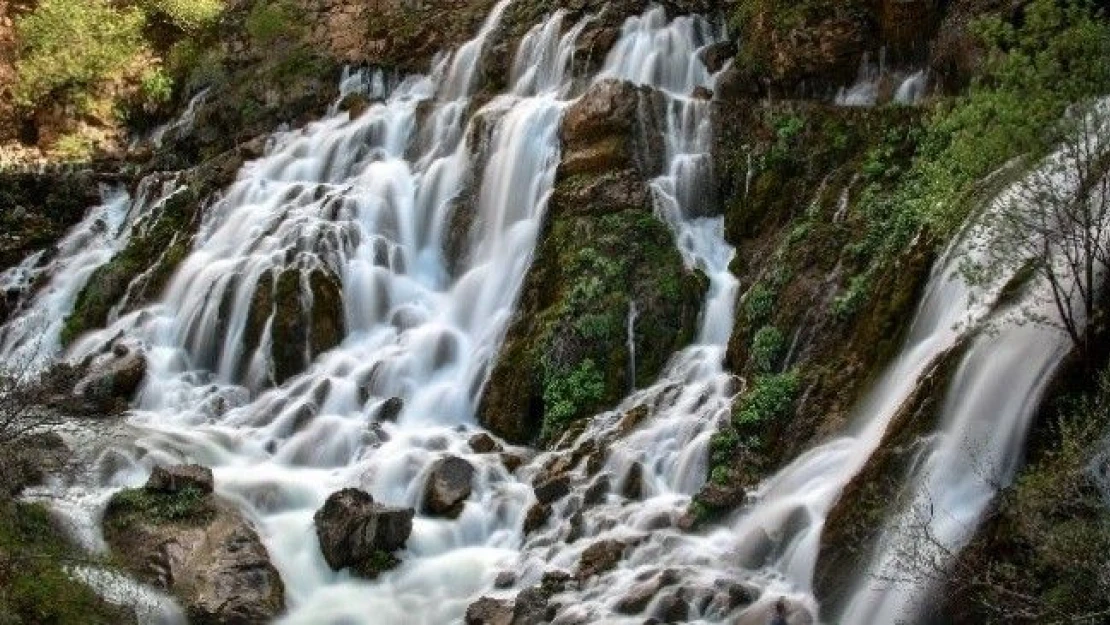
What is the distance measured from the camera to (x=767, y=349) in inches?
666

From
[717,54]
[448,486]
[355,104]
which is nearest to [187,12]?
[355,104]

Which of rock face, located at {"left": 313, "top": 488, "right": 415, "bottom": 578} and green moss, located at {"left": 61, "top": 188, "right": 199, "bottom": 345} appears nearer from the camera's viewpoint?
rock face, located at {"left": 313, "top": 488, "right": 415, "bottom": 578}

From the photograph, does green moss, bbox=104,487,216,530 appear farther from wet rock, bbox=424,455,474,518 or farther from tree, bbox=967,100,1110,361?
tree, bbox=967,100,1110,361

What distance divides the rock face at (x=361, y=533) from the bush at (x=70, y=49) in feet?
76.1

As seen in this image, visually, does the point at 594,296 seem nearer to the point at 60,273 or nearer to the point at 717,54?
the point at 717,54

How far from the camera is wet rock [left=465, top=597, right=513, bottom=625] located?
1348 centimetres

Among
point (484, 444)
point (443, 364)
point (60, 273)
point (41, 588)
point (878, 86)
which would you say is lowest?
point (41, 588)

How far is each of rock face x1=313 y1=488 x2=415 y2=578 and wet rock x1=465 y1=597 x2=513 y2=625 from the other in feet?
5.82

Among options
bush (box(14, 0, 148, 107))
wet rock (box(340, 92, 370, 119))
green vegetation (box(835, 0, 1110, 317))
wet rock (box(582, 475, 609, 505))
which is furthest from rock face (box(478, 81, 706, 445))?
bush (box(14, 0, 148, 107))

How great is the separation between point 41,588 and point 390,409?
27.1 ft

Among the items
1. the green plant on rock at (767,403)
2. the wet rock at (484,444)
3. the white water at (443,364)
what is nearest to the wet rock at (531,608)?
the white water at (443,364)

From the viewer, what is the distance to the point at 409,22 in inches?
1252

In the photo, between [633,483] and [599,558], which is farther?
[633,483]

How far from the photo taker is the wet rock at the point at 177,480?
1548cm
